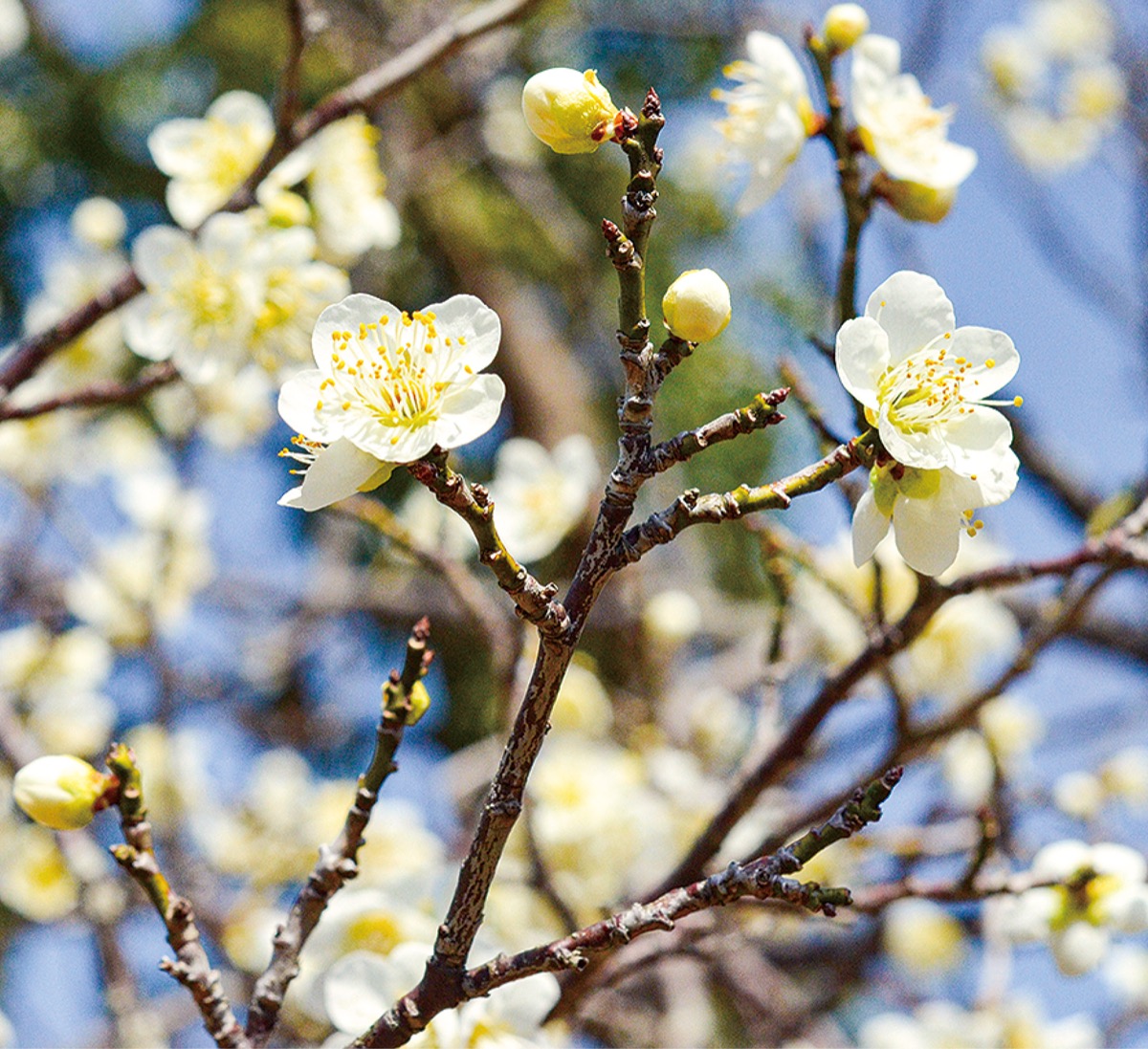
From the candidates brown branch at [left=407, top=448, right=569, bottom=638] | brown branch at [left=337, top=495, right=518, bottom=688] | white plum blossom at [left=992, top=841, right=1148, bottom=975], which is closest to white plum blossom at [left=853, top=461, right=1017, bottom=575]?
brown branch at [left=407, top=448, right=569, bottom=638]

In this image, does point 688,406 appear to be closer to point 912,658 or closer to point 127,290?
point 912,658

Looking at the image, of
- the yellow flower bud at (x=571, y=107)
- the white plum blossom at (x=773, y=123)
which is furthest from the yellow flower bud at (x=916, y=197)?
the yellow flower bud at (x=571, y=107)

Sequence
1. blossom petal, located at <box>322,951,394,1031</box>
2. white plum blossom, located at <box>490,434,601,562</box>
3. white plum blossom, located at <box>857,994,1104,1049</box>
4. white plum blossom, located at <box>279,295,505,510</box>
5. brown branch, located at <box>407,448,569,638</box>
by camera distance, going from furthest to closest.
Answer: white plum blossom, located at <box>490,434,601,562</box> → white plum blossom, located at <box>857,994,1104,1049</box> → blossom petal, located at <box>322,951,394,1031</box> → white plum blossom, located at <box>279,295,505,510</box> → brown branch, located at <box>407,448,569,638</box>

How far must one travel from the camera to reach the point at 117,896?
6.51ft

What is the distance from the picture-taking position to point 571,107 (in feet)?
2.78

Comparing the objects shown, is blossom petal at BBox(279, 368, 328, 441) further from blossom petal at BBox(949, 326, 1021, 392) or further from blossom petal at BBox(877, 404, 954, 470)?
blossom petal at BBox(949, 326, 1021, 392)

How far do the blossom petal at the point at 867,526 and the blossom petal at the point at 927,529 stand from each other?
14 mm

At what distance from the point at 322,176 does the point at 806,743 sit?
1.08 metres

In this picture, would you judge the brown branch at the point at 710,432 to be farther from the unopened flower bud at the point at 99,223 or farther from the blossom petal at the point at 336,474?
the unopened flower bud at the point at 99,223

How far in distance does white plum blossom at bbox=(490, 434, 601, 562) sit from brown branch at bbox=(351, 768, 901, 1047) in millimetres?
1299

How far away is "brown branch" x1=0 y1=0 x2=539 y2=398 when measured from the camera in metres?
1.44

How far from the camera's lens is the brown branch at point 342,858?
85 cm

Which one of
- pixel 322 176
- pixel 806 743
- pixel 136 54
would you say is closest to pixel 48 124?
pixel 136 54

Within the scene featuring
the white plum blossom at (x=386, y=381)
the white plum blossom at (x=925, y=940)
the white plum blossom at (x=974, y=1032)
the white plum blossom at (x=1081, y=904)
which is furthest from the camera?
the white plum blossom at (x=925, y=940)
